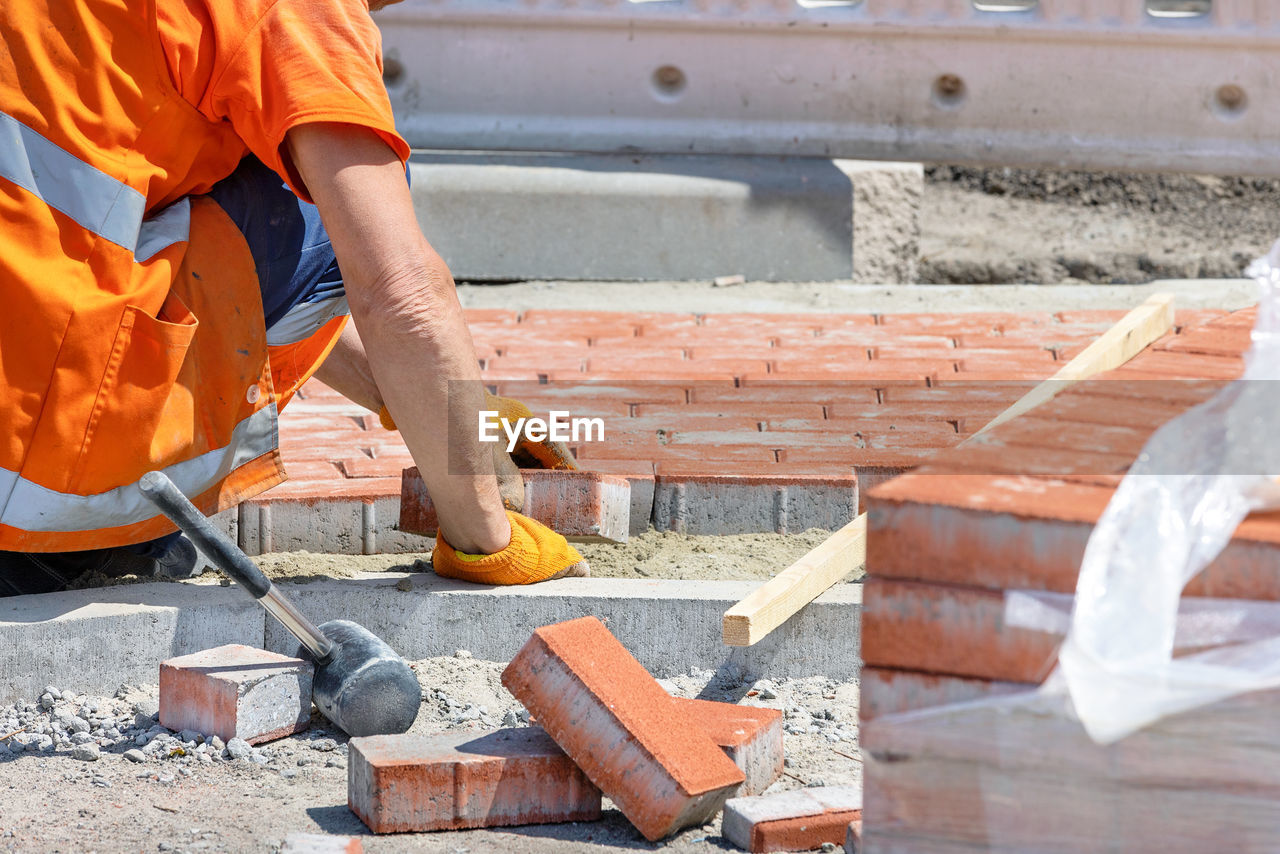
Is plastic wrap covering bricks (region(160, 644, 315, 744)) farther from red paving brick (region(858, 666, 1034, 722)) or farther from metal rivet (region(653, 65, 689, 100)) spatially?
metal rivet (region(653, 65, 689, 100))

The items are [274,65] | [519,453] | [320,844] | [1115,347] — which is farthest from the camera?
[1115,347]

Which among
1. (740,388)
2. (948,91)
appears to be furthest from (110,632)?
(948,91)

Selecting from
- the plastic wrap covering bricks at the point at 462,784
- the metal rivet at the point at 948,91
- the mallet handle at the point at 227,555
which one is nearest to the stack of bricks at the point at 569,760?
the plastic wrap covering bricks at the point at 462,784

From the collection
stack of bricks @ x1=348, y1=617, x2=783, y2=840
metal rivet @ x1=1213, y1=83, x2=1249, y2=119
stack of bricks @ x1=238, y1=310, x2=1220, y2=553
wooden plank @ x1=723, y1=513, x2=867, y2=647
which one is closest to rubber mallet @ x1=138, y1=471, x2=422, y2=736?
stack of bricks @ x1=348, y1=617, x2=783, y2=840

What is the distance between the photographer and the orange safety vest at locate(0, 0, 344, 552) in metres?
2.34

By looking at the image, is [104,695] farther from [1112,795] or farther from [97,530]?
[1112,795]

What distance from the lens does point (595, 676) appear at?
2062mm

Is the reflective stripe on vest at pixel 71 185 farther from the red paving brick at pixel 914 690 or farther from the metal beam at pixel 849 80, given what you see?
the metal beam at pixel 849 80

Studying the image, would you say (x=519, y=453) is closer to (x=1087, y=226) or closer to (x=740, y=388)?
(x=740, y=388)

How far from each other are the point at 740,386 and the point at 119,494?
68.7 inches

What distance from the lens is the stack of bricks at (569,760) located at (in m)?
2.01

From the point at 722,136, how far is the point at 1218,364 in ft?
12.6

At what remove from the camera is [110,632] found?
2.52m

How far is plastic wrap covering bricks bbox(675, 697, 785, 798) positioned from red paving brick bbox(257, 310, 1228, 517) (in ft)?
3.22
